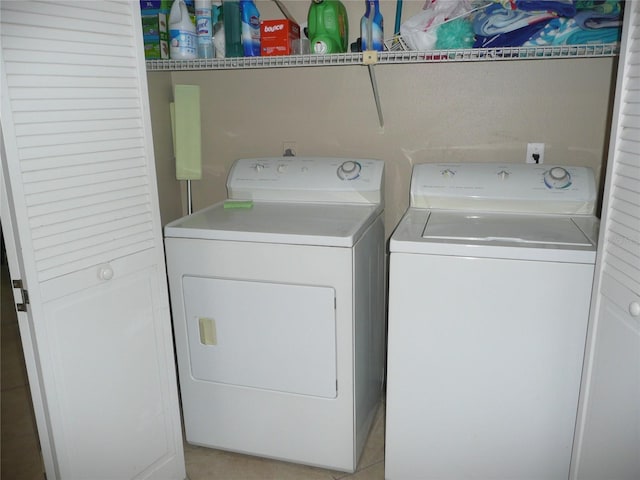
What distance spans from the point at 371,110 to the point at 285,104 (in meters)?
0.42

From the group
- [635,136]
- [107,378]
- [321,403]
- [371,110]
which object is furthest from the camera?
[371,110]

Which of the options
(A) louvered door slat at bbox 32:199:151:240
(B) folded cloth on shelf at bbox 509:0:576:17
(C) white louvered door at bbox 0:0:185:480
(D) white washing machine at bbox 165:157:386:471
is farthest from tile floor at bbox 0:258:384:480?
(B) folded cloth on shelf at bbox 509:0:576:17

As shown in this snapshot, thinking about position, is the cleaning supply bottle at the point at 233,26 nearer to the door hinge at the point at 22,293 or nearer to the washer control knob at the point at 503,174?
the washer control knob at the point at 503,174

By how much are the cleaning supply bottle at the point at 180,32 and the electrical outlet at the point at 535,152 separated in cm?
149

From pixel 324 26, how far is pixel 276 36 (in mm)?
201

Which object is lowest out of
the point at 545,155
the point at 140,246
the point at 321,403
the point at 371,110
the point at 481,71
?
the point at 321,403

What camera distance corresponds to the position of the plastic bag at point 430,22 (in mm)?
1889

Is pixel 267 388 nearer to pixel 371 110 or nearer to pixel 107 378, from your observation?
pixel 107 378

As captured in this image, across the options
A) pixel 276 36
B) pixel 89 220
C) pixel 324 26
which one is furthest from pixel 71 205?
pixel 324 26

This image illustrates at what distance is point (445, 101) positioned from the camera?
226 centimetres

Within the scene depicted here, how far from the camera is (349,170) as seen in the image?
2.20 m

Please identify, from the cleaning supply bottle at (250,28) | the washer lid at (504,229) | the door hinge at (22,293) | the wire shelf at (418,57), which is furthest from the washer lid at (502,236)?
the door hinge at (22,293)

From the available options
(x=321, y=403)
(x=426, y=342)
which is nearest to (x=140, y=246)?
(x=321, y=403)

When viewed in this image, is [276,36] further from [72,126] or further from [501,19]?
[72,126]
